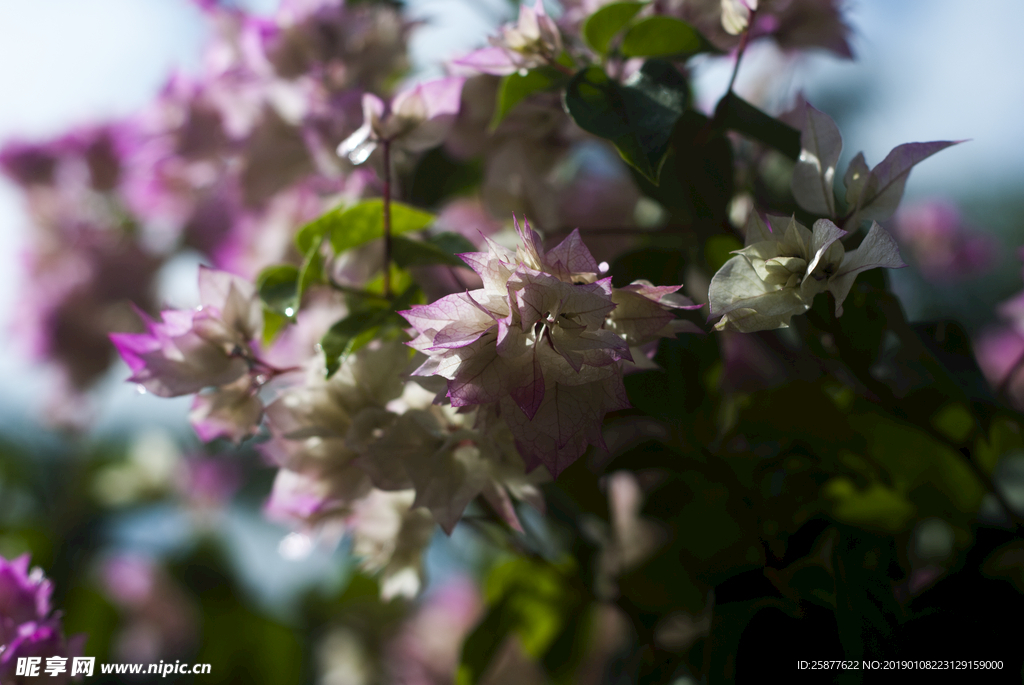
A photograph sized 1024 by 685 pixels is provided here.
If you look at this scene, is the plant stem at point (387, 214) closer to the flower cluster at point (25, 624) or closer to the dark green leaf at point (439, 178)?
the dark green leaf at point (439, 178)

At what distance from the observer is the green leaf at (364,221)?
14.4 inches

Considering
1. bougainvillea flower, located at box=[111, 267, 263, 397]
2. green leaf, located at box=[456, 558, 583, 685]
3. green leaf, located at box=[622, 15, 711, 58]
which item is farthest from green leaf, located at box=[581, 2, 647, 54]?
green leaf, located at box=[456, 558, 583, 685]

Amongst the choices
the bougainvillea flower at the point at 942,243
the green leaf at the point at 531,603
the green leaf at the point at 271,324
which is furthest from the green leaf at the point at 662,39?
the bougainvillea flower at the point at 942,243

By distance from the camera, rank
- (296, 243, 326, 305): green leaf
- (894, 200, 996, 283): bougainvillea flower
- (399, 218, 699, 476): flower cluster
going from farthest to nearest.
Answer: (894, 200, 996, 283): bougainvillea flower, (296, 243, 326, 305): green leaf, (399, 218, 699, 476): flower cluster

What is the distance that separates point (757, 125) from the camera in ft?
1.14

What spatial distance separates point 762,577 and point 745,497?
41 mm

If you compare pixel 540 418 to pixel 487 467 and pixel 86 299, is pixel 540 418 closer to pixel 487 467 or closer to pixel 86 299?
pixel 487 467

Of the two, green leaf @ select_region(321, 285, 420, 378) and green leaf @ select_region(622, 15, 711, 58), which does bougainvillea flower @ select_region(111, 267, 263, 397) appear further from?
green leaf @ select_region(622, 15, 711, 58)

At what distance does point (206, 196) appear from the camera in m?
0.70

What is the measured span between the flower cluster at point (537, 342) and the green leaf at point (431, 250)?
10cm

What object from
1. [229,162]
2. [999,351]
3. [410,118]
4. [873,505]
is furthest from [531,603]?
[999,351]

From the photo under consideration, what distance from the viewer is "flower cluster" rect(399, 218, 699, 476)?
240 millimetres

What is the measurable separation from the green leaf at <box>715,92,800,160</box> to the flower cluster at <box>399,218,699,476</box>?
141mm

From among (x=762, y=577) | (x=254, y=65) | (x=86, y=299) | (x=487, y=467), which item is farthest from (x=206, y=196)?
(x=762, y=577)
